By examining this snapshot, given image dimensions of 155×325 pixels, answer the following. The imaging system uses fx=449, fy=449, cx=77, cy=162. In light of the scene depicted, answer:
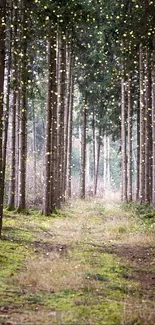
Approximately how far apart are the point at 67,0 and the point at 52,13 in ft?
3.92

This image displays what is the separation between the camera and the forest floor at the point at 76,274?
503 centimetres

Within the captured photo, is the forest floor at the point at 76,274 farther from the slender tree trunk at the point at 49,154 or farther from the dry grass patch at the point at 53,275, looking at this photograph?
the slender tree trunk at the point at 49,154

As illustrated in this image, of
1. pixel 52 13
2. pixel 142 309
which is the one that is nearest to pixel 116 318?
pixel 142 309

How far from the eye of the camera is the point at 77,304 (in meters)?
5.42

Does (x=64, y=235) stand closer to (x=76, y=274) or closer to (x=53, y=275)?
(x=76, y=274)

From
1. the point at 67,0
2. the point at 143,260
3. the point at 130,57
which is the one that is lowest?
the point at 143,260

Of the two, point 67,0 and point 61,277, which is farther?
point 67,0

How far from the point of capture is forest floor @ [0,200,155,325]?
503 cm

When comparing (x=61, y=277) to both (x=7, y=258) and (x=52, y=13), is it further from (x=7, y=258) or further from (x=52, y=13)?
(x=52, y=13)

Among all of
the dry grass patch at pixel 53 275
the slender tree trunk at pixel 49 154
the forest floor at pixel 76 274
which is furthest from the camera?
the slender tree trunk at pixel 49 154

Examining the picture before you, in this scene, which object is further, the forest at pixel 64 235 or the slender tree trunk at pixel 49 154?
the slender tree trunk at pixel 49 154

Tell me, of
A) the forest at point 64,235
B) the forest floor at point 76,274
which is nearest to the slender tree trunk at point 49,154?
the forest at point 64,235

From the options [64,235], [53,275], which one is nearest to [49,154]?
[64,235]

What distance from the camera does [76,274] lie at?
23.3ft
